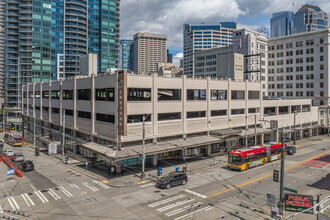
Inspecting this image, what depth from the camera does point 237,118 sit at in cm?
5391

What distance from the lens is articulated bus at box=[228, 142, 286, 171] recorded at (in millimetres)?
39312

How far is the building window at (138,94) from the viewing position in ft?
126

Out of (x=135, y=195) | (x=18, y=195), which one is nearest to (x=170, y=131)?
(x=135, y=195)

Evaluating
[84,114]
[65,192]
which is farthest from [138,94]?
[65,192]

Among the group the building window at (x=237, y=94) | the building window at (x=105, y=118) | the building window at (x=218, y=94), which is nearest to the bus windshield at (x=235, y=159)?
the building window at (x=218, y=94)

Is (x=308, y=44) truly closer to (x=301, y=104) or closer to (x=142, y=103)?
(x=301, y=104)

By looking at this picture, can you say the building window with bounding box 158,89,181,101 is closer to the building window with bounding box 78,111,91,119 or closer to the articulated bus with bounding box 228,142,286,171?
the articulated bus with bounding box 228,142,286,171

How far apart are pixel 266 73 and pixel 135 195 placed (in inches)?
3473

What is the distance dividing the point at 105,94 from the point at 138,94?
594 cm

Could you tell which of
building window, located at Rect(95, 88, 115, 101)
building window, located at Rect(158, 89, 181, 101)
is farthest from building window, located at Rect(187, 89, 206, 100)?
building window, located at Rect(95, 88, 115, 101)

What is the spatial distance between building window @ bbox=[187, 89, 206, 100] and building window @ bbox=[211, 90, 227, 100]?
268cm

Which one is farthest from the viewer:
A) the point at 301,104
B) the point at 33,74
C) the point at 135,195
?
the point at 33,74

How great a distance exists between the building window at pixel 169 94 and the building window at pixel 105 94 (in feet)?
24.5

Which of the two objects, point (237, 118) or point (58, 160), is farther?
point (237, 118)
